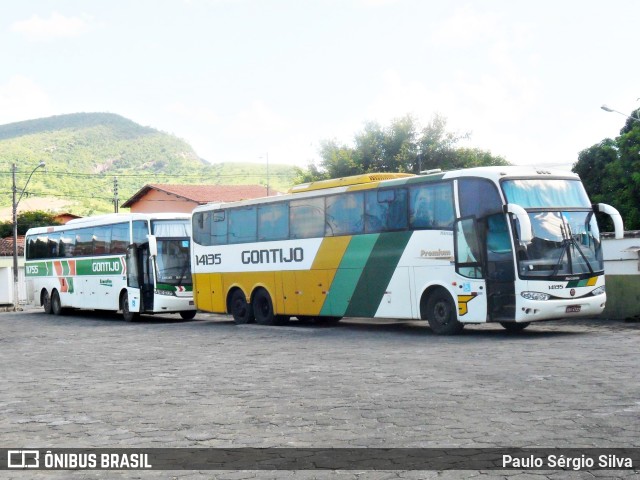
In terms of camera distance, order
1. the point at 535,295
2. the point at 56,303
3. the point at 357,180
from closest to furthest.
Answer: the point at 535,295
the point at 357,180
the point at 56,303

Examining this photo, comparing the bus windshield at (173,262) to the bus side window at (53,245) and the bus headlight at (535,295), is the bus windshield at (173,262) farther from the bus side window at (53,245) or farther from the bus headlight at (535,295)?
the bus headlight at (535,295)

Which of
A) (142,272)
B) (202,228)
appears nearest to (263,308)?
(202,228)

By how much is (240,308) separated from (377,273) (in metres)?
6.49

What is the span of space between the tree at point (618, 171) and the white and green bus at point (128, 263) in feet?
111

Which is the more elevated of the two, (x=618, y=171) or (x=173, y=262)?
(x=618, y=171)

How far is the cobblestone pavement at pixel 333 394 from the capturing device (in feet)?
26.6

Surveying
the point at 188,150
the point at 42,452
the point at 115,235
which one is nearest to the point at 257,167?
the point at 188,150

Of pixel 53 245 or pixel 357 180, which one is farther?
pixel 53 245

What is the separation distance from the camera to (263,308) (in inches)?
1025

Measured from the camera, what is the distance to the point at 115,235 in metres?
31.6

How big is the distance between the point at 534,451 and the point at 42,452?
159 inches

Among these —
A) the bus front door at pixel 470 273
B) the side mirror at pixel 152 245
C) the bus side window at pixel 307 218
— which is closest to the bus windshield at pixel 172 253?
the side mirror at pixel 152 245

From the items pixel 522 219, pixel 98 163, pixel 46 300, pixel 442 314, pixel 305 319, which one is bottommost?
pixel 305 319

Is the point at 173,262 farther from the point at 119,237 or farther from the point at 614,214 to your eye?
the point at 614,214
